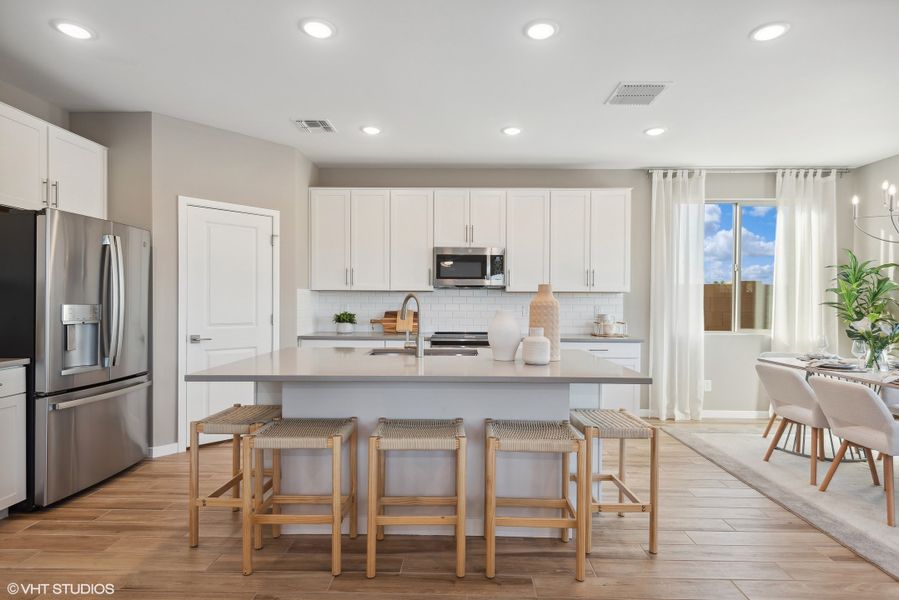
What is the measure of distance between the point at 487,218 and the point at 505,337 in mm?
2702

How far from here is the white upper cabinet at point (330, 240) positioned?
516 cm

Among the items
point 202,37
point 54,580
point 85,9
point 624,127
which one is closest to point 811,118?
point 624,127

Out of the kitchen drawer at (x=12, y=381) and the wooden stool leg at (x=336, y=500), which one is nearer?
the wooden stool leg at (x=336, y=500)

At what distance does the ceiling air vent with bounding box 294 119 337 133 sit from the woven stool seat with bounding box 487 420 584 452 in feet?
9.34

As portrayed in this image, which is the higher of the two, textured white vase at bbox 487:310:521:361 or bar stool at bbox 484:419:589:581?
textured white vase at bbox 487:310:521:361

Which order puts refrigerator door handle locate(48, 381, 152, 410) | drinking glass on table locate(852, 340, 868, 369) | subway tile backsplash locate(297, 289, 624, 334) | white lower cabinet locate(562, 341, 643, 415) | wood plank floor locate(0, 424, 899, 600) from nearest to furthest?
wood plank floor locate(0, 424, 899, 600) → refrigerator door handle locate(48, 381, 152, 410) → drinking glass on table locate(852, 340, 868, 369) → white lower cabinet locate(562, 341, 643, 415) → subway tile backsplash locate(297, 289, 624, 334)

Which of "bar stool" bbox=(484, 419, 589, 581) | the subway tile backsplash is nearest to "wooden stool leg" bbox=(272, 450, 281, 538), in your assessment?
"bar stool" bbox=(484, 419, 589, 581)

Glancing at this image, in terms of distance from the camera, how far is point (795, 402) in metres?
3.64

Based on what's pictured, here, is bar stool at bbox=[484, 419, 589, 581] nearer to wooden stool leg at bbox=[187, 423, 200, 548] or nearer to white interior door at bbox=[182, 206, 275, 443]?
wooden stool leg at bbox=[187, 423, 200, 548]

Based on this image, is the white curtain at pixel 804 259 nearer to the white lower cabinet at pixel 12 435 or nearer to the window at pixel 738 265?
the window at pixel 738 265

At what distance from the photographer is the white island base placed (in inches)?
99.8

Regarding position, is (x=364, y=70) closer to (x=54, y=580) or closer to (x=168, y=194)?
(x=168, y=194)

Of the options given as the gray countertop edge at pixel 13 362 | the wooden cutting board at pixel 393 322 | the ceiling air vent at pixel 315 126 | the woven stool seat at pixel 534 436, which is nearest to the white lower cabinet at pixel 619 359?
the wooden cutting board at pixel 393 322

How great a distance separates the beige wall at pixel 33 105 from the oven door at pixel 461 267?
3164mm
